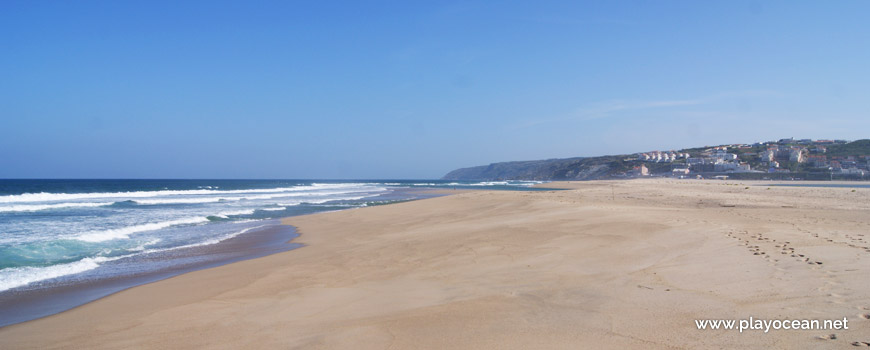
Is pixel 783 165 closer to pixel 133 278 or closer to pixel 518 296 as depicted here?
pixel 518 296

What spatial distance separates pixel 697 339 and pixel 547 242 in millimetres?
5300

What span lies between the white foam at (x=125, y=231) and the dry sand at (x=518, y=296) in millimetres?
6847

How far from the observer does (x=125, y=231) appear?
570 inches

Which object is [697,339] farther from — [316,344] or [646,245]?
[646,245]

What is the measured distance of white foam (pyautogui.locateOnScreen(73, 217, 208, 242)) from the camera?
41.5 ft

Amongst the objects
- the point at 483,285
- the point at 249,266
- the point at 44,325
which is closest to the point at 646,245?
the point at 483,285

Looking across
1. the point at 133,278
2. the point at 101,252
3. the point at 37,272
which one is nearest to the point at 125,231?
the point at 101,252

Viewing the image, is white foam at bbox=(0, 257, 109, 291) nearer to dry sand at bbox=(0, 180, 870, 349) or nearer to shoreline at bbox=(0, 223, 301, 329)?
shoreline at bbox=(0, 223, 301, 329)

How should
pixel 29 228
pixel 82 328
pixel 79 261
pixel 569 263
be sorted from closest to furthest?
pixel 82 328
pixel 569 263
pixel 79 261
pixel 29 228

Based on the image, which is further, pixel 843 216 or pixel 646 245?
pixel 843 216

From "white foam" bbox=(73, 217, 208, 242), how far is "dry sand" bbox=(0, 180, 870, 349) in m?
6.85

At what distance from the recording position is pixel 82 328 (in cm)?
511

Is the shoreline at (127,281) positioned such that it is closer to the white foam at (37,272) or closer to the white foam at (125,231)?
the white foam at (37,272)

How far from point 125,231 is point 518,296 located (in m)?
14.7
